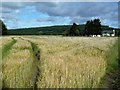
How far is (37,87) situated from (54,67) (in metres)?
4.29

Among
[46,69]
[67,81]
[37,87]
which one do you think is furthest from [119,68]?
[37,87]

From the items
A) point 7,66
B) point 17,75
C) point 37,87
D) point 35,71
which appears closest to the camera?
point 37,87

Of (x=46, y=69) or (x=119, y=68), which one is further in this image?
(x=119, y=68)

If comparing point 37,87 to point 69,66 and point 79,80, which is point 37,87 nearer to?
point 79,80

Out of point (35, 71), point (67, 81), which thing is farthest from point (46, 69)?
point (67, 81)

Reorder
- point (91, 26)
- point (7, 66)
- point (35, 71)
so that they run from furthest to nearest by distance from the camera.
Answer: point (91, 26)
point (7, 66)
point (35, 71)

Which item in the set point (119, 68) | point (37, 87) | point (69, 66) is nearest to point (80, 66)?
point (69, 66)

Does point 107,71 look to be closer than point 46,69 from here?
No

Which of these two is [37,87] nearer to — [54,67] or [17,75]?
[17,75]

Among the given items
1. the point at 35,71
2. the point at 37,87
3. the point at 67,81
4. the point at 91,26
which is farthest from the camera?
the point at 91,26

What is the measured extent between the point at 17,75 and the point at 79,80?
2.58 meters

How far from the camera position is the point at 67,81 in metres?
13.1

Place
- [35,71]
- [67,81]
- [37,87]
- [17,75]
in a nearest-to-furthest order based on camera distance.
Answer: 1. [37,87]
2. [67,81]
3. [17,75]
4. [35,71]

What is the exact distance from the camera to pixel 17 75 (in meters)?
14.3
